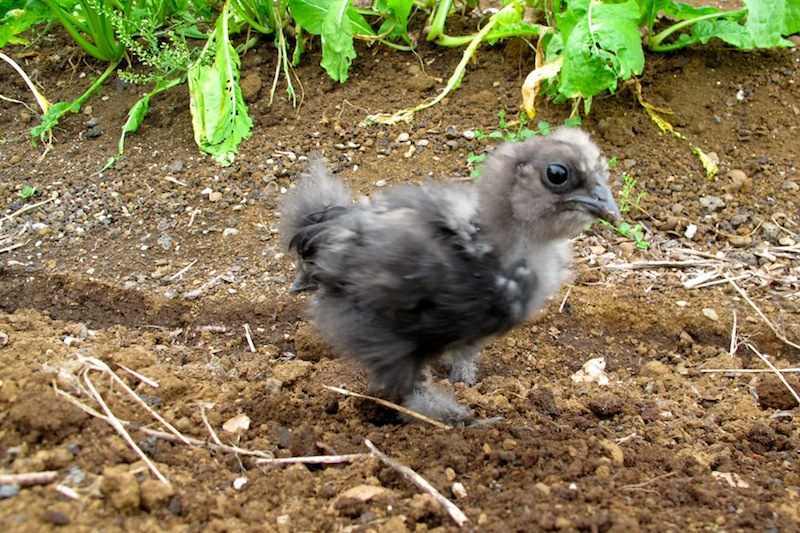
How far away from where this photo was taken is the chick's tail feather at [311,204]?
377cm

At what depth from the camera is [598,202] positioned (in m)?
3.14

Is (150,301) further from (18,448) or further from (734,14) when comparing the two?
(734,14)

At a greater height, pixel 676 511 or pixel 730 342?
pixel 676 511

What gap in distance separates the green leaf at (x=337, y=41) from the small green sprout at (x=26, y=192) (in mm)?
2593

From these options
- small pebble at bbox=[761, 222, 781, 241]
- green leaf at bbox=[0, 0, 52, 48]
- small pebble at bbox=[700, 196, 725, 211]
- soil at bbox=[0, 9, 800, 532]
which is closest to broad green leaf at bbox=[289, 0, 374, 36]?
soil at bbox=[0, 9, 800, 532]

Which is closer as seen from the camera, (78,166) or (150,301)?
(150,301)

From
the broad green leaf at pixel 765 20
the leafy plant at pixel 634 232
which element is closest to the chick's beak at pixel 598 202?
the leafy plant at pixel 634 232

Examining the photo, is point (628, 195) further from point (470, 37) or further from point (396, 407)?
point (396, 407)

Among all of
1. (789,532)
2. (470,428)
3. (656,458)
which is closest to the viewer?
(789,532)

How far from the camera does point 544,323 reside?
14.7ft

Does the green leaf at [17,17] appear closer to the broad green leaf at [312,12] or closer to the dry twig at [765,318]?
the broad green leaf at [312,12]

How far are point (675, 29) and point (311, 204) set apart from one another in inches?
145

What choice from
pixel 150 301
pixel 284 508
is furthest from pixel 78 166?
pixel 284 508

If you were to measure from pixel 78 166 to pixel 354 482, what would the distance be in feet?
14.5
